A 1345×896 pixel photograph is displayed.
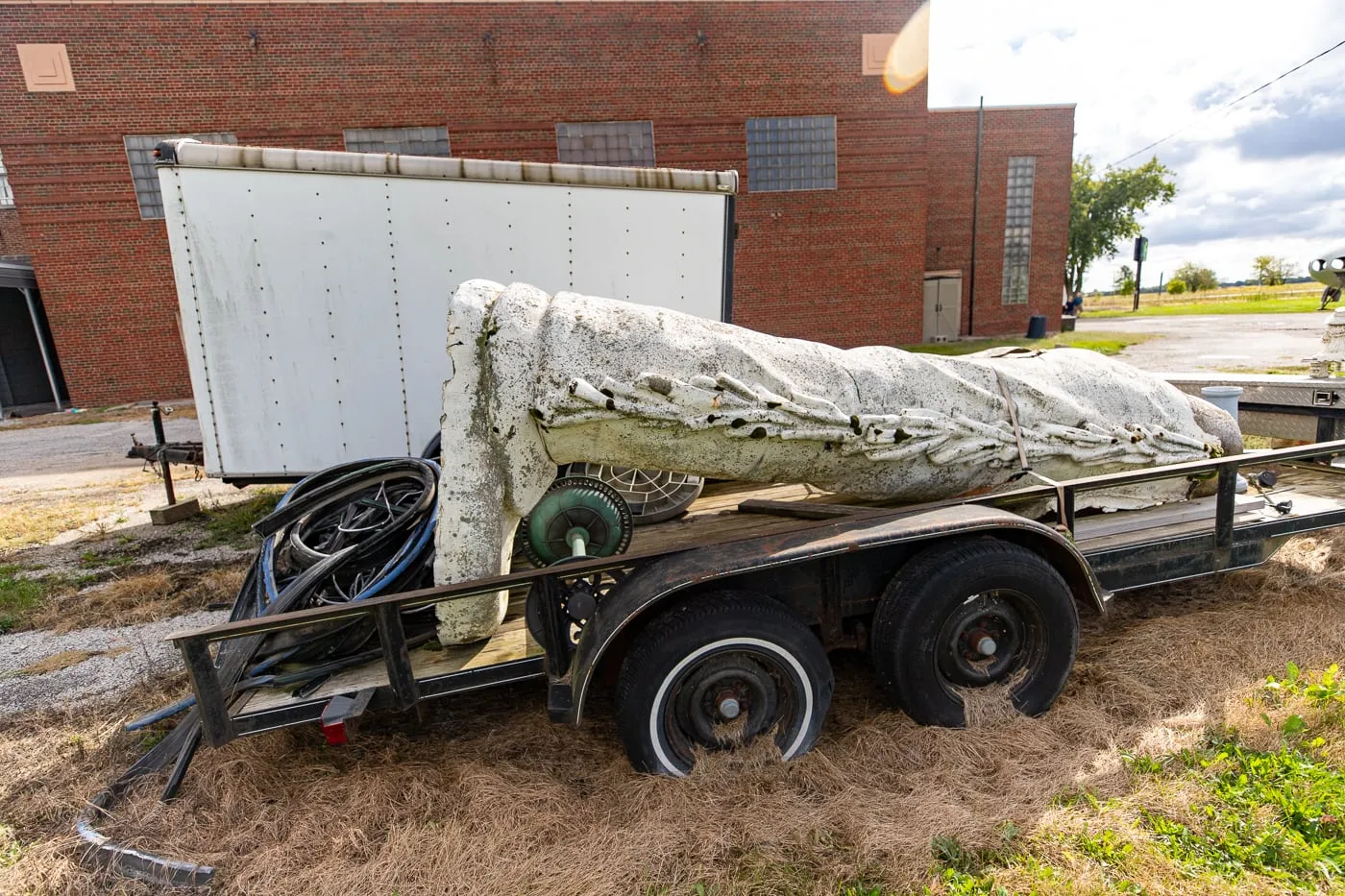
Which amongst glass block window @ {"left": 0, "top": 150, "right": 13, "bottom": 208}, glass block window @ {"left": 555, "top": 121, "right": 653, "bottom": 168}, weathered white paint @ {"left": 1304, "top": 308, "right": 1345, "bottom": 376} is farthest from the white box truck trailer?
glass block window @ {"left": 0, "top": 150, "right": 13, "bottom": 208}

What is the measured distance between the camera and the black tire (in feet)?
8.99

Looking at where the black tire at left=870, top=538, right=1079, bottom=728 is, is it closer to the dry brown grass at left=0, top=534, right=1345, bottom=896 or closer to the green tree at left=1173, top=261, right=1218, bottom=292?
the dry brown grass at left=0, top=534, right=1345, bottom=896

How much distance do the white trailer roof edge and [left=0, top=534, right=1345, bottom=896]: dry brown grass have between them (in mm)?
3995

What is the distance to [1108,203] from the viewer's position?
3725cm

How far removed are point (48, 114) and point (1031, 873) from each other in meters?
21.9

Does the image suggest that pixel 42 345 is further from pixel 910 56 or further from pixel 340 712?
pixel 910 56

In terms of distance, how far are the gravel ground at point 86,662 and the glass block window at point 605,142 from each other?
15.0 metres

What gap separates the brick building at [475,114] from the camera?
15062 millimetres

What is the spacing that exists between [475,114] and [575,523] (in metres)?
16.5

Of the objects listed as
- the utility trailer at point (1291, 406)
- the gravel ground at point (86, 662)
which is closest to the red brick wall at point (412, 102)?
the utility trailer at point (1291, 406)

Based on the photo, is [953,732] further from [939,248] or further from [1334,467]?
[939,248]

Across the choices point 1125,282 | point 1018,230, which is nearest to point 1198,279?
point 1125,282

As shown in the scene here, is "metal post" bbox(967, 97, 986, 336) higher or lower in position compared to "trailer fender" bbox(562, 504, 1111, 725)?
higher

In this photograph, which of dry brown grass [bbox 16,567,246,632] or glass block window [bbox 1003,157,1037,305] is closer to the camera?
dry brown grass [bbox 16,567,246,632]
